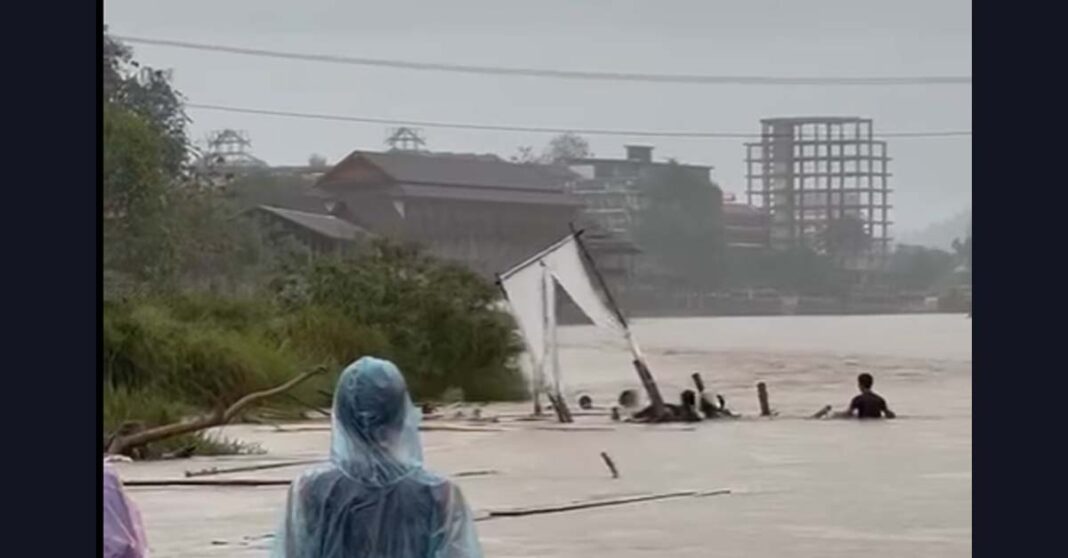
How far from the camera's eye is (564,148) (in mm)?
4621

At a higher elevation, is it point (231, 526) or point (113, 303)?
point (113, 303)

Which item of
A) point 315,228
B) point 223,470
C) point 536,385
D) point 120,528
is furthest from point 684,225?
point 120,528

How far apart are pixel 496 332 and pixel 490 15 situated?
778mm

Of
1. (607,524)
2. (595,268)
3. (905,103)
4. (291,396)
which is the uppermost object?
(905,103)

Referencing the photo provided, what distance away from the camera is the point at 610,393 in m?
4.77

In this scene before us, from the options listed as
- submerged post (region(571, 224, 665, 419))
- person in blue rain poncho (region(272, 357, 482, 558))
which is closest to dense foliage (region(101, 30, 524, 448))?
submerged post (region(571, 224, 665, 419))

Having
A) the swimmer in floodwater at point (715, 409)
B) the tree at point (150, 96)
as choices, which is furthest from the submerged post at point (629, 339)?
the tree at point (150, 96)

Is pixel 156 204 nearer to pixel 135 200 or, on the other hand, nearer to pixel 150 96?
pixel 135 200

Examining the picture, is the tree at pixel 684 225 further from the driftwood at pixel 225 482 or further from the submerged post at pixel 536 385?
the driftwood at pixel 225 482

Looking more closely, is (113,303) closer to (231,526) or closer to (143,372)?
(143,372)

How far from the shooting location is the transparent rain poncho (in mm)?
3574

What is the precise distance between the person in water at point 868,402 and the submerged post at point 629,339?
0.46 metres

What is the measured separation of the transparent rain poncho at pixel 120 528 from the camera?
357cm

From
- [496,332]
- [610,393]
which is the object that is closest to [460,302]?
[496,332]
